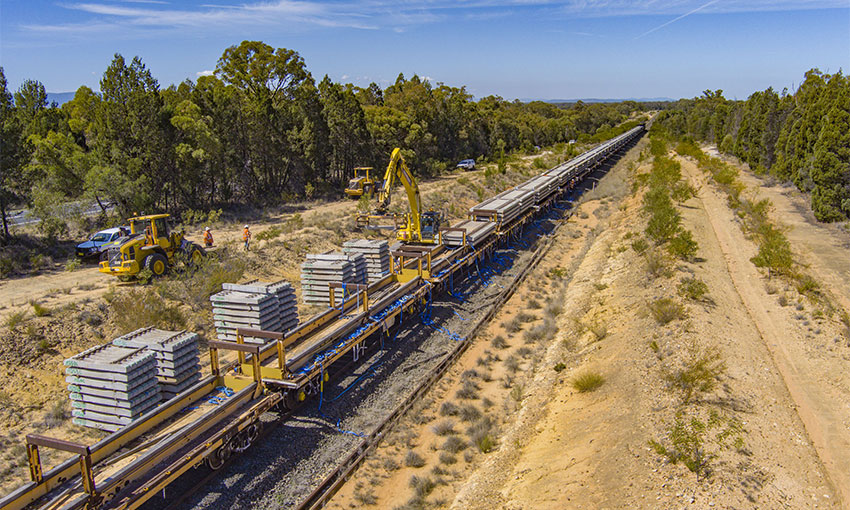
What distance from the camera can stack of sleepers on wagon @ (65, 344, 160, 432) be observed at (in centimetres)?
1008

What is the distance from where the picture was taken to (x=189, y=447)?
9320 mm

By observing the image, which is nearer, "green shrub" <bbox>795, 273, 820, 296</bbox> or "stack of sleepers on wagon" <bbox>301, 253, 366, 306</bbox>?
"stack of sleepers on wagon" <bbox>301, 253, 366, 306</bbox>

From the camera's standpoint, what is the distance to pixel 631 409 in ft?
35.8

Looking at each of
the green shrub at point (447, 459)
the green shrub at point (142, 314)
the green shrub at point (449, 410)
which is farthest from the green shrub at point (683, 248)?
the green shrub at point (142, 314)

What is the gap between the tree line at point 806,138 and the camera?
91.7 ft

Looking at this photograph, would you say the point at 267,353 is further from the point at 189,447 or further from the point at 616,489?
the point at 616,489

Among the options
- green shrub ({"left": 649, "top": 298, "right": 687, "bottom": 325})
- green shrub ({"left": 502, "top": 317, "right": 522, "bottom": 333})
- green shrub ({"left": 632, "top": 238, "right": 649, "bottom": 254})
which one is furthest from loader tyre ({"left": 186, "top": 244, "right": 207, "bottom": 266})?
green shrub ({"left": 632, "top": 238, "right": 649, "bottom": 254})

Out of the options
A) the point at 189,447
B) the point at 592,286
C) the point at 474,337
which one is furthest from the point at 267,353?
the point at 592,286

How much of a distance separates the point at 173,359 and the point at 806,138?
137ft

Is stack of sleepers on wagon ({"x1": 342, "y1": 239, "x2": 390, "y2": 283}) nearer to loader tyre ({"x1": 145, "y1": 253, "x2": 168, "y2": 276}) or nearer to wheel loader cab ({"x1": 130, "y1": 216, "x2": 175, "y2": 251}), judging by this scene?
loader tyre ({"x1": 145, "y1": 253, "x2": 168, "y2": 276})

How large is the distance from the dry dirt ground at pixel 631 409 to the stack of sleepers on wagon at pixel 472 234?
11.1 feet

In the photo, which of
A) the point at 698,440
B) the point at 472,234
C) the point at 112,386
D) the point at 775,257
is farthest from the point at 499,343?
the point at 775,257

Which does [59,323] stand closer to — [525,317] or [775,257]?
[525,317]

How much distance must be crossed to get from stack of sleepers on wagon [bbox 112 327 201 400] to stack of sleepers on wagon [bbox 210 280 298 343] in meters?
1.50
